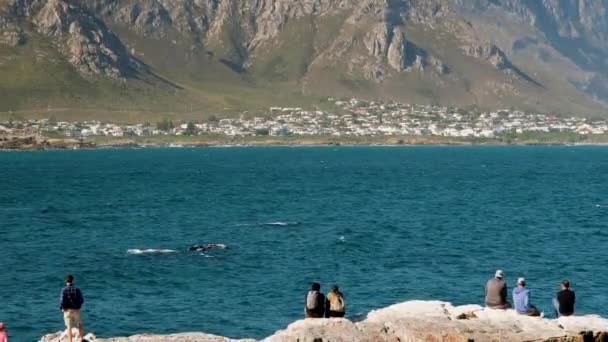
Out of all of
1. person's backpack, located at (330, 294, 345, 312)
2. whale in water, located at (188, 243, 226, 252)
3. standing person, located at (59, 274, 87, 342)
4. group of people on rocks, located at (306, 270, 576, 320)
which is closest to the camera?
group of people on rocks, located at (306, 270, 576, 320)

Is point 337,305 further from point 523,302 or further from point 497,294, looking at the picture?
point 523,302

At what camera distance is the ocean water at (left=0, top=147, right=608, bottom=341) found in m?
67.7

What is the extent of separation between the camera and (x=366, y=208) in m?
146

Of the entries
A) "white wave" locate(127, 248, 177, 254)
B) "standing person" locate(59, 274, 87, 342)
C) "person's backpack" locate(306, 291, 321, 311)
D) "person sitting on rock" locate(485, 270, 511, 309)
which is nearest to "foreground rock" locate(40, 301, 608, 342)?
"person sitting on rock" locate(485, 270, 511, 309)

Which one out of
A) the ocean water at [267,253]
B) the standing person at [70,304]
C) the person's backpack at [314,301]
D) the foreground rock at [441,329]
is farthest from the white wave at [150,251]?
the person's backpack at [314,301]

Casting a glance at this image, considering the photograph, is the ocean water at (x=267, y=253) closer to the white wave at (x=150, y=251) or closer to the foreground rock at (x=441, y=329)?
the white wave at (x=150, y=251)

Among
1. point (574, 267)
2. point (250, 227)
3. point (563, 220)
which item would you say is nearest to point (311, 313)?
point (574, 267)

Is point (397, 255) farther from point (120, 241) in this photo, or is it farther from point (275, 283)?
point (120, 241)

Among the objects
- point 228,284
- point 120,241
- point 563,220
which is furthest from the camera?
point 563,220

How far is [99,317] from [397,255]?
34.8 m

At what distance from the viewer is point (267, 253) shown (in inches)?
3703

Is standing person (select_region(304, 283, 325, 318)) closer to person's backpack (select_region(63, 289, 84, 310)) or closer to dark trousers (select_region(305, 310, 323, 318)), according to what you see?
dark trousers (select_region(305, 310, 323, 318))

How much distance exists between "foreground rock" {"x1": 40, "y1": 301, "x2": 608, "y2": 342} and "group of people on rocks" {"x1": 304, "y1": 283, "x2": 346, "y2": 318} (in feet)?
6.42

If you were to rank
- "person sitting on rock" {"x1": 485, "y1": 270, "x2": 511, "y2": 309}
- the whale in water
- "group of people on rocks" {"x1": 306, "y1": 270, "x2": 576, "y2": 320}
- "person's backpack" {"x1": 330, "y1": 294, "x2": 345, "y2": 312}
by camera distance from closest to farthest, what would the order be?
"group of people on rocks" {"x1": 306, "y1": 270, "x2": 576, "y2": 320}
"person sitting on rock" {"x1": 485, "y1": 270, "x2": 511, "y2": 309}
"person's backpack" {"x1": 330, "y1": 294, "x2": 345, "y2": 312}
the whale in water
